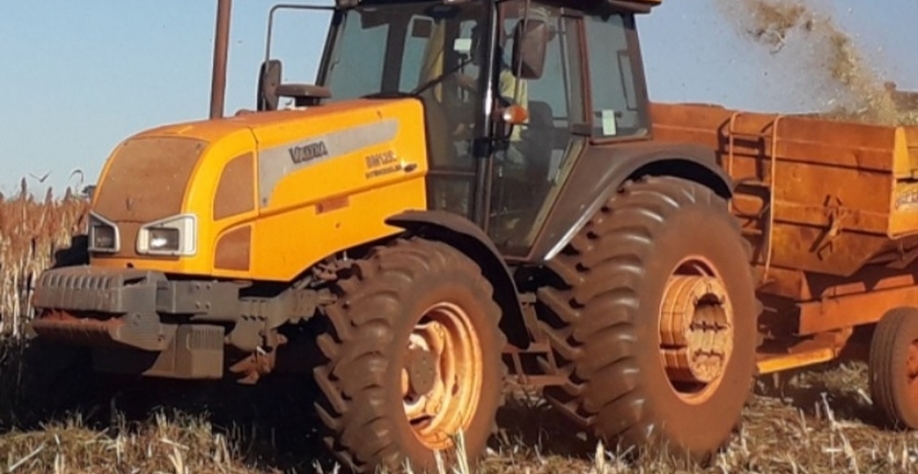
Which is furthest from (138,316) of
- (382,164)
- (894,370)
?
(894,370)

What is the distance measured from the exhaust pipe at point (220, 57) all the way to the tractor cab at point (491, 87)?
291cm

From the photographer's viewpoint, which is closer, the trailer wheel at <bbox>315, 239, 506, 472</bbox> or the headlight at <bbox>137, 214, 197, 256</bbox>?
the trailer wheel at <bbox>315, 239, 506, 472</bbox>

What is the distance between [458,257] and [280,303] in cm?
78

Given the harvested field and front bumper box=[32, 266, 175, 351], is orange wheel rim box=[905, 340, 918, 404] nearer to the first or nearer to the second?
the harvested field

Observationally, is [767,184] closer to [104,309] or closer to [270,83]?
[270,83]

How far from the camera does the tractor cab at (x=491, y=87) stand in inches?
294

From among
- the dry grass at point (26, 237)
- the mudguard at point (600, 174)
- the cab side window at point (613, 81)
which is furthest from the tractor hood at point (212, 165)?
the dry grass at point (26, 237)

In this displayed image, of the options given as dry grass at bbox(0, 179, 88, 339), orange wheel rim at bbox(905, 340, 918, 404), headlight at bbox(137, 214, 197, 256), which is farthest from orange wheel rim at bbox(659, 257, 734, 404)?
dry grass at bbox(0, 179, 88, 339)

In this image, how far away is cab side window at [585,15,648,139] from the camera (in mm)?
8117

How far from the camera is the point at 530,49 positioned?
710 centimetres

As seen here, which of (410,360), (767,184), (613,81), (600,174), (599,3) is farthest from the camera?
(767,184)

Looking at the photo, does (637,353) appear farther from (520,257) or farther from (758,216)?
(758,216)

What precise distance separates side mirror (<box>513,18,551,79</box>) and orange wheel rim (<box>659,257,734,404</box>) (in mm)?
1324

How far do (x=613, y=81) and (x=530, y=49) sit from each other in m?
1.29
